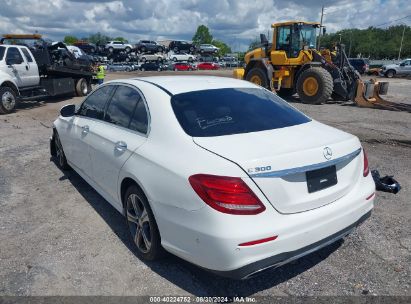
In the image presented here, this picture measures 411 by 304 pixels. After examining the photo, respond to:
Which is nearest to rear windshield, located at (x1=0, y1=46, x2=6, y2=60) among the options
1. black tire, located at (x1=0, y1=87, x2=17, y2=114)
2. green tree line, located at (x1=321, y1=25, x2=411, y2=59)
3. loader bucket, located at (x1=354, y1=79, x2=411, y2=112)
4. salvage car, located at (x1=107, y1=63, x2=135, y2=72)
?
black tire, located at (x1=0, y1=87, x2=17, y2=114)

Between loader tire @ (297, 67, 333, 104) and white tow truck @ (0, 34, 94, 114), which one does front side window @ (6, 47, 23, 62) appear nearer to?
white tow truck @ (0, 34, 94, 114)

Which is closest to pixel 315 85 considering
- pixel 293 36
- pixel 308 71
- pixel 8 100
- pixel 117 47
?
pixel 308 71

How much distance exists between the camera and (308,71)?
1373cm

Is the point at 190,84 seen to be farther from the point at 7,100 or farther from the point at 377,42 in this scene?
the point at 377,42

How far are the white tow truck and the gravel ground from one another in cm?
794

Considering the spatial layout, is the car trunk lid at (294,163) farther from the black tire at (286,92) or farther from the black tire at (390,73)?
the black tire at (390,73)

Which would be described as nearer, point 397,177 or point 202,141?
point 202,141

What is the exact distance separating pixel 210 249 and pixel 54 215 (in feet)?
8.59

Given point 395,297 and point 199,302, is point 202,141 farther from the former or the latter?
point 395,297

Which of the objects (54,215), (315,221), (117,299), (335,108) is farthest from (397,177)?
(335,108)

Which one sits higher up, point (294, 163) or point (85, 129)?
point (294, 163)

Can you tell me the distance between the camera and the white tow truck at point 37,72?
12.2m

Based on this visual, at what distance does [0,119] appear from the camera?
37.1 ft

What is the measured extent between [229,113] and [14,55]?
12.1 meters
